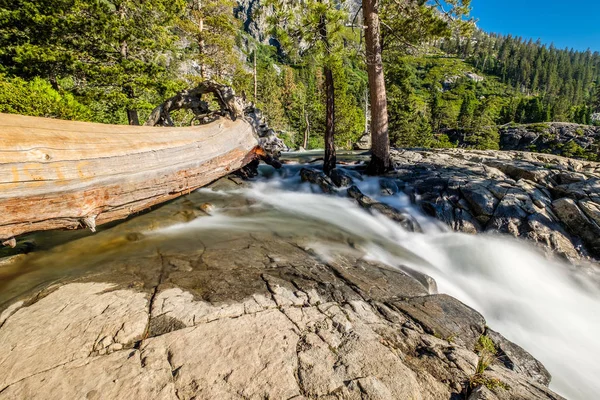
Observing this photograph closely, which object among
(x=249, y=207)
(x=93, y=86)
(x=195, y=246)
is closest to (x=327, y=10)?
(x=249, y=207)

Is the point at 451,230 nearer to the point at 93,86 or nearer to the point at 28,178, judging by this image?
the point at 28,178

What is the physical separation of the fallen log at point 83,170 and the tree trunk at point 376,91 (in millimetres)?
5426

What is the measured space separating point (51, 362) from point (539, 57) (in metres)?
185

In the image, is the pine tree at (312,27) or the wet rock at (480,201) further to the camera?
the pine tree at (312,27)

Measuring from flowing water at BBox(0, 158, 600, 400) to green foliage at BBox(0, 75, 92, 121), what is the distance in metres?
5.31

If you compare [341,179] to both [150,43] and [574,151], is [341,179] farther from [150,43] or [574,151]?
[574,151]

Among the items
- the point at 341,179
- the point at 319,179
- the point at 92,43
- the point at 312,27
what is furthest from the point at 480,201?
the point at 92,43

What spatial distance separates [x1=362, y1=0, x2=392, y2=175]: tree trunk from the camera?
7.78 meters

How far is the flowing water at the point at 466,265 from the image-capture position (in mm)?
3236

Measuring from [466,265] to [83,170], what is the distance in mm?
6187

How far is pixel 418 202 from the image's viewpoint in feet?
21.8

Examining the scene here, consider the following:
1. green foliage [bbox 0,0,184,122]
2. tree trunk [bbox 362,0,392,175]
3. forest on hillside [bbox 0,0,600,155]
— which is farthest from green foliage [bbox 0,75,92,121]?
tree trunk [bbox 362,0,392,175]

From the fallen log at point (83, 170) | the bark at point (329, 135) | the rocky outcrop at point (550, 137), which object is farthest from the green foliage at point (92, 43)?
the rocky outcrop at point (550, 137)

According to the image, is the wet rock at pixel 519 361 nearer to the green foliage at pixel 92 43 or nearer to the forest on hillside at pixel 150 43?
the forest on hillside at pixel 150 43
